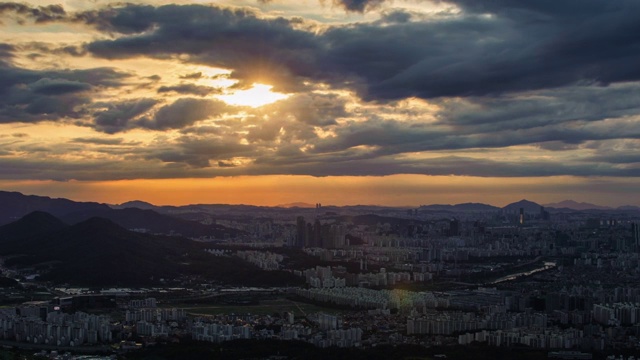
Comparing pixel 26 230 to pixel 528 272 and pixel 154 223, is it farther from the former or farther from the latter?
pixel 528 272

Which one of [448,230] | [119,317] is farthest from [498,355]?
[448,230]

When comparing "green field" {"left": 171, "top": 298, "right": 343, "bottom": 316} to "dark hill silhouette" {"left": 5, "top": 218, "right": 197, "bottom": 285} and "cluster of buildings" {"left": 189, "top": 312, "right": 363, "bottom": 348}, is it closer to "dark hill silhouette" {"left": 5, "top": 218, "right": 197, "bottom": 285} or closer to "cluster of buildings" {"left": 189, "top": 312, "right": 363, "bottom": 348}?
"cluster of buildings" {"left": 189, "top": 312, "right": 363, "bottom": 348}

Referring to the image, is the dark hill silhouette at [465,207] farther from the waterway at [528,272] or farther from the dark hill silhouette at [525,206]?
the waterway at [528,272]

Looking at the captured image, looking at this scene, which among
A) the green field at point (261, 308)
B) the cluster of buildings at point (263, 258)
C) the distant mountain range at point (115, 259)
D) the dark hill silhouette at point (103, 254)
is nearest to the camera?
the green field at point (261, 308)

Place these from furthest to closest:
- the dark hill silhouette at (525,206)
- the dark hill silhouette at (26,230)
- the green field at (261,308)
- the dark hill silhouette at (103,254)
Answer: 1. the dark hill silhouette at (525,206)
2. the dark hill silhouette at (26,230)
3. the dark hill silhouette at (103,254)
4. the green field at (261,308)

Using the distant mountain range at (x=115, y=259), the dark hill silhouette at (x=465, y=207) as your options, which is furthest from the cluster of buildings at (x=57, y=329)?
the dark hill silhouette at (x=465, y=207)

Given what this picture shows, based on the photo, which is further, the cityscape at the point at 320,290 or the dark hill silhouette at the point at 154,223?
the dark hill silhouette at the point at 154,223
